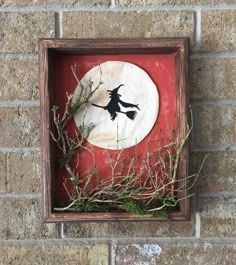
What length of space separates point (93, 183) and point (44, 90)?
0.66 ft

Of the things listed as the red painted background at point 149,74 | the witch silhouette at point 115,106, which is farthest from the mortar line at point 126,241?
the witch silhouette at point 115,106

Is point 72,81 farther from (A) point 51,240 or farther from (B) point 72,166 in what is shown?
(A) point 51,240

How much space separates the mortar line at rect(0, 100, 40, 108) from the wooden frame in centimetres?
5

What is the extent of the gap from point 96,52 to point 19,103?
0.18 metres

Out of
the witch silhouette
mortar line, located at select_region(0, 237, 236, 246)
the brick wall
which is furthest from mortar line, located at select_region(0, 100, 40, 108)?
mortar line, located at select_region(0, 237, 236, 246)

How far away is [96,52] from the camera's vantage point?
91 cm

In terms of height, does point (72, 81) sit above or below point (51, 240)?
above

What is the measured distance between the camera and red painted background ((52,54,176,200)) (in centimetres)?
92

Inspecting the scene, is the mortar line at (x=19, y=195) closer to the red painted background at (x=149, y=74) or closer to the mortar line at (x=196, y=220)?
the red painted background at (x=149, y=74)

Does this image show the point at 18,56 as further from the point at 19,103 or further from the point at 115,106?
the point at 115,106

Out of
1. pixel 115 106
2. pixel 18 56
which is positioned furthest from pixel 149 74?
pixel 18 56

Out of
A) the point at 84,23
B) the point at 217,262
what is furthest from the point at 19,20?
the point at 217,262

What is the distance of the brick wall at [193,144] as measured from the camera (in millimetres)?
934

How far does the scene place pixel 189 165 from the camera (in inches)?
36.2
